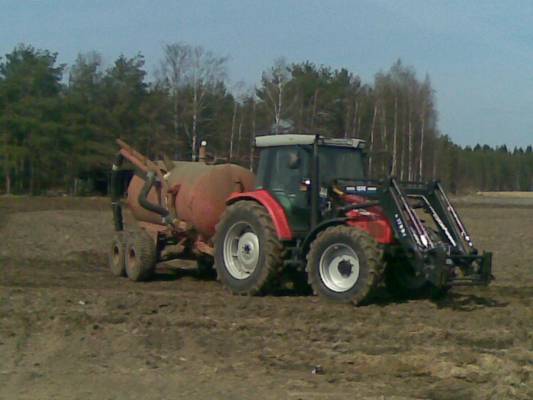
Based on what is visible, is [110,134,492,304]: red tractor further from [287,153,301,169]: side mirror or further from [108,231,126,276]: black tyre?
[108,231,126,276]: black tyre

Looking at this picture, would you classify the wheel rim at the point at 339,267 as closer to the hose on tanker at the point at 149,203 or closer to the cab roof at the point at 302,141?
the cab roof at the point at 302,141

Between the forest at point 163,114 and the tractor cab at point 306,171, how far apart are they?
3808 centimetres

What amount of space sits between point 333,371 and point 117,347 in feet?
7.06

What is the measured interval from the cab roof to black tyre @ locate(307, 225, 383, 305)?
1.38 meters

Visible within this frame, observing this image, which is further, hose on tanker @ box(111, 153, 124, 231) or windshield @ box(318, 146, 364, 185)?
hose on tanker @ box(111, 153, 124, 231)

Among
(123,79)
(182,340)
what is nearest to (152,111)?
(123,79)

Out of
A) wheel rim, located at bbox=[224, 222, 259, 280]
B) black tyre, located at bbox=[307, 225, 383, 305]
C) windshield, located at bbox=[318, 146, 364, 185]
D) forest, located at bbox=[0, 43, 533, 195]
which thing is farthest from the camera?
forest, located at bbox=[0, 43, 533, 195]

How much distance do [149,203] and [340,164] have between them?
4038 millimetres

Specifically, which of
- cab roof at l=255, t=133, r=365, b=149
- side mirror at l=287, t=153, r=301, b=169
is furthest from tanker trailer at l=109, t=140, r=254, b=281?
side mirror at l=287, t=153, r=301, b=169

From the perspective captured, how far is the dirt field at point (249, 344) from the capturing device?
7.18 metres

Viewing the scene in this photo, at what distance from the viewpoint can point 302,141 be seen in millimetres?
12500

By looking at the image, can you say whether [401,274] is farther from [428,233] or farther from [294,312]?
[294,312]

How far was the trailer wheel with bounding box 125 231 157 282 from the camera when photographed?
14.8 meters

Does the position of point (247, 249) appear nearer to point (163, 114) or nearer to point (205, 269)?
point (205, 269)
